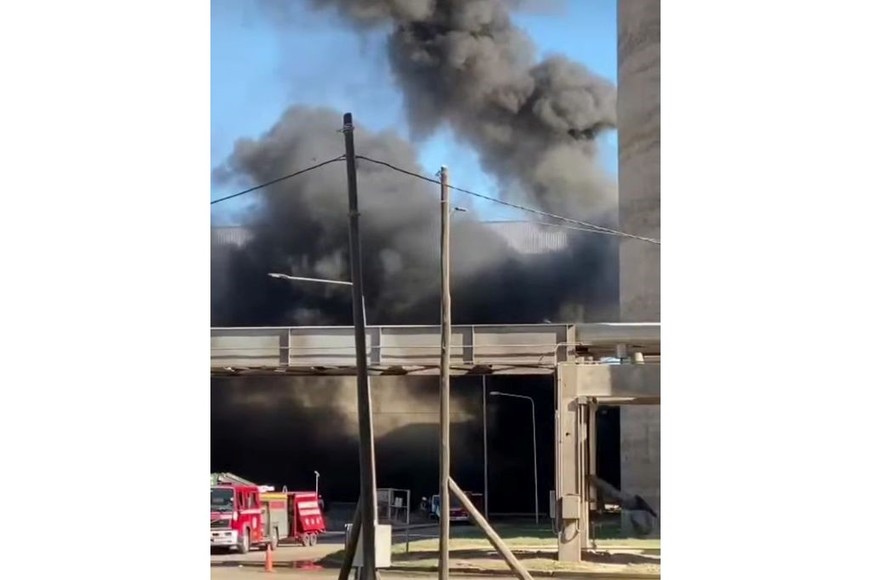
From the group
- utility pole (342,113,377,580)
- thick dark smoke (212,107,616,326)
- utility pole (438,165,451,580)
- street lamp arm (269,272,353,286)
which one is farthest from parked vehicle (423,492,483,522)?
street lamp arm (269,272,353,286)

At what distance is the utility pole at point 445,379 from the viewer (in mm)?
4535

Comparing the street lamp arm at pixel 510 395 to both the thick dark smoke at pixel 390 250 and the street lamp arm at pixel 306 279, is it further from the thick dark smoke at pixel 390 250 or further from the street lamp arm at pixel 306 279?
the street lamp arm at pixel 306 279

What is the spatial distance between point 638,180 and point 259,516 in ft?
6.36

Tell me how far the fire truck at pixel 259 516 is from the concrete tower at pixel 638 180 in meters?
1.23

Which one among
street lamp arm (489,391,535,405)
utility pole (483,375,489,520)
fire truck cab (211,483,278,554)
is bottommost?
fire truck cab (211,483,278,554)

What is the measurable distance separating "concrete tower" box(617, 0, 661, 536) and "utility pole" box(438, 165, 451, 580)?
672 mm

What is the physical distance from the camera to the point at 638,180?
15.0 ft

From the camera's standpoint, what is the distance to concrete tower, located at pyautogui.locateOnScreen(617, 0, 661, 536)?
4539mm

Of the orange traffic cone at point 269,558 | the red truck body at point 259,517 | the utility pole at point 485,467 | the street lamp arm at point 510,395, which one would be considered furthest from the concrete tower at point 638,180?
the orange traffic cone at point 269,558

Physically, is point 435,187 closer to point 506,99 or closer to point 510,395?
point 506,99

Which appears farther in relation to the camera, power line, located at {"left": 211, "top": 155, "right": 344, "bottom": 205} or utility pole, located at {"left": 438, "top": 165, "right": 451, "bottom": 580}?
power line, located at {"left": 211, "top": 155, "right": 344, "bottom": 205}

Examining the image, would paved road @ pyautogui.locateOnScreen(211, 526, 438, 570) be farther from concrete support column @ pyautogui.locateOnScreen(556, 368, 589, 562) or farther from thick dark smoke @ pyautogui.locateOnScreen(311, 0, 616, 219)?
thick dark smoke @ pyautogui.locateOnScreen(311, 0, 616, 219)

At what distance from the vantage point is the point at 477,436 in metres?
4.61
